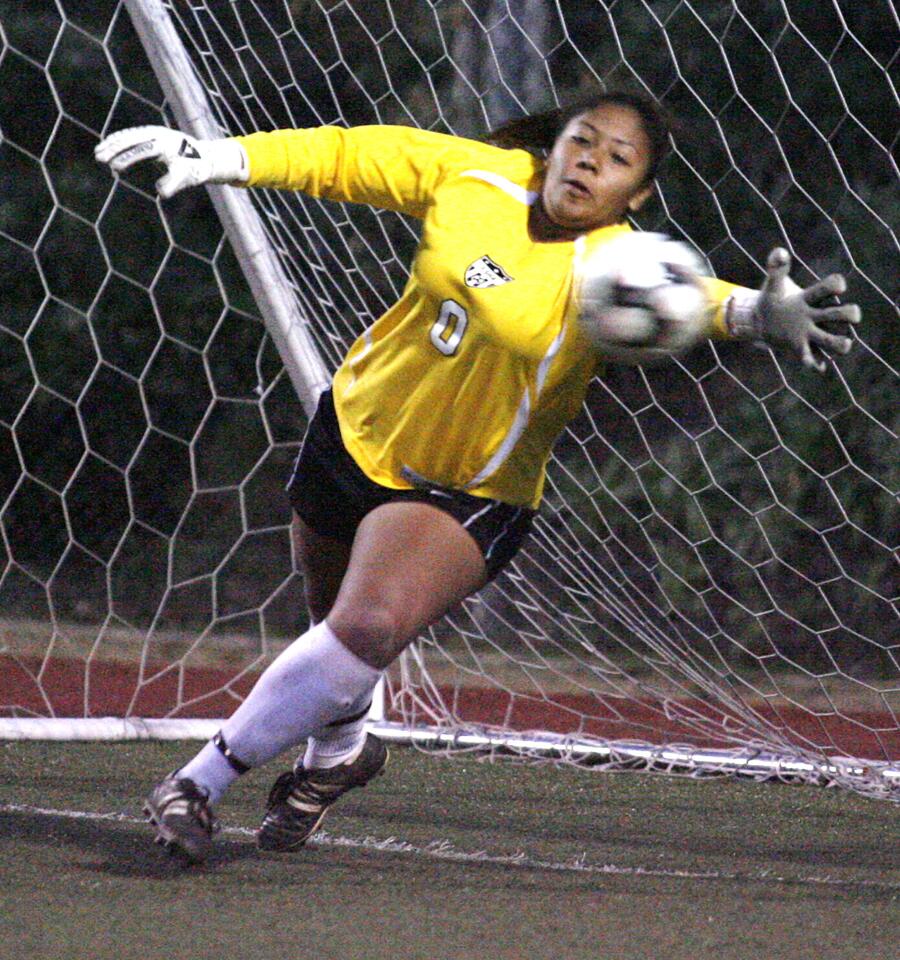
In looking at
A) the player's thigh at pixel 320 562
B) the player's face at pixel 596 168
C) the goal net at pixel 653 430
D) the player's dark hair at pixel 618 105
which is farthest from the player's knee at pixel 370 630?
the goal net at pixel 653 430

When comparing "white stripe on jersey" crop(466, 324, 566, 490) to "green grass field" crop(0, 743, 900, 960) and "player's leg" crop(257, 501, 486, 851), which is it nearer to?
"player's leg" crop(257, 501, 486, 851)

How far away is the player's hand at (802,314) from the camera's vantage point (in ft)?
Answer: 9.46

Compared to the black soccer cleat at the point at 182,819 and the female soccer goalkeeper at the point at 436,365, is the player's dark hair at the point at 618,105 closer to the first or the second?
the female soccer goalkeeper at the point at 436,365

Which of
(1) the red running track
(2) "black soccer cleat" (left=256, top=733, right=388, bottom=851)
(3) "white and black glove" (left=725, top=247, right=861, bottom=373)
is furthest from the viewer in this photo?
(1) the red running track

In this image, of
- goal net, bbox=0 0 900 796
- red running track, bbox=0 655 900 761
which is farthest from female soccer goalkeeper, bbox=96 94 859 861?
red running track, bbox=0 655 900 761

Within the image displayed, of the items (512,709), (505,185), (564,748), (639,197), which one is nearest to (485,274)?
(505,185)

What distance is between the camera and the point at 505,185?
3213 millimetres

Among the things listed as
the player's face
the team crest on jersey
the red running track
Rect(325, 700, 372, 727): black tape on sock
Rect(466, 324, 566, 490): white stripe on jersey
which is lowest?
the red running track

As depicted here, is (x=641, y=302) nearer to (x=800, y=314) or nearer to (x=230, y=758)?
(x=800, y=314)

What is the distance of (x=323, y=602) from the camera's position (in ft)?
11.7

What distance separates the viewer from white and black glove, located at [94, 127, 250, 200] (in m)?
3.08

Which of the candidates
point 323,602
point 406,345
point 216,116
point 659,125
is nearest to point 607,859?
point 323,602

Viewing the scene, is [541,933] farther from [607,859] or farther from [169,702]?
[169,702]

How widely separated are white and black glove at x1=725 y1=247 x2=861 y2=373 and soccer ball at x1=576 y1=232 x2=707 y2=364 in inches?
4.6
